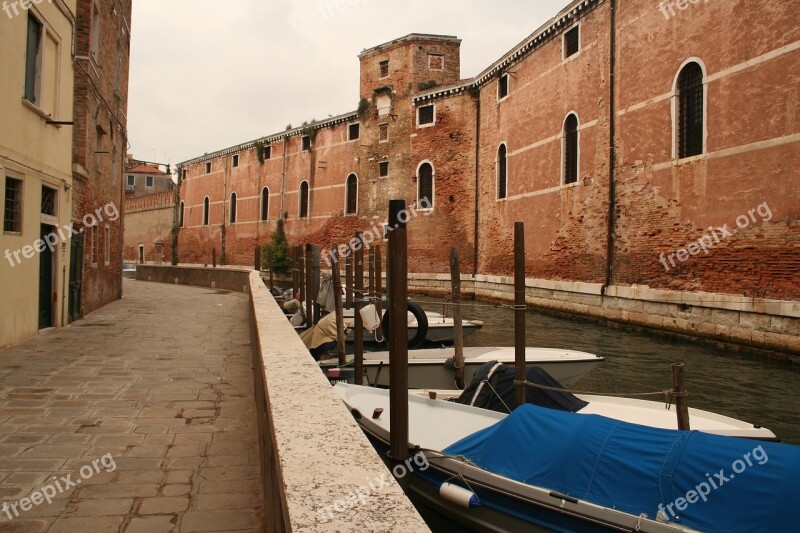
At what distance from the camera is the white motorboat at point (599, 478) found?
2.98 metres

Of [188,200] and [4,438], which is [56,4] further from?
[188,200]

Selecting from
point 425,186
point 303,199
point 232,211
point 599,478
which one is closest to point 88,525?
point 599,478

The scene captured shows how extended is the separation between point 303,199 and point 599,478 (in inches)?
1094

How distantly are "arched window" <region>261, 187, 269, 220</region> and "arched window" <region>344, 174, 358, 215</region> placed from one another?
260 inches

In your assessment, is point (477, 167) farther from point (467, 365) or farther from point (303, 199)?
point (467, 365)

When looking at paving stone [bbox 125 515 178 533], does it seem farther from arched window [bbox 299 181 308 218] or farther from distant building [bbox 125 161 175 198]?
distant building [bbox 125 161 175 198]

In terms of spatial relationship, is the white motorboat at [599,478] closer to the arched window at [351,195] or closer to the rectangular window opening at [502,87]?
the rectangular window opening at [502,87]

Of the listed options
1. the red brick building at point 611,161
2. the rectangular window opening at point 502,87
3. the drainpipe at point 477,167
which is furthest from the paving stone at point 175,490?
the drainpipe at point 477,167

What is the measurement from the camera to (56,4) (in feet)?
25.0

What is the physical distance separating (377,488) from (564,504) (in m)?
2.25

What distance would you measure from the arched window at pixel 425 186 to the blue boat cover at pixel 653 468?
19852 millimetres

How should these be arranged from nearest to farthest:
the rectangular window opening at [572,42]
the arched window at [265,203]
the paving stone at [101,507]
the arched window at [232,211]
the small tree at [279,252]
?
the paving stone at [101,507], the rectangular window opening at [572,42], the small tree at [279,252], the arched window at [265,203], the arched window at [232,211]

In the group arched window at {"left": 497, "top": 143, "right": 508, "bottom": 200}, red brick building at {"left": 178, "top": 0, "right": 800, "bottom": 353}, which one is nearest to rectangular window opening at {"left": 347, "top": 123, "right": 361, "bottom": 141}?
red brick building at {"left": 178, "top": 0, "right": 800, "bottom": 353}

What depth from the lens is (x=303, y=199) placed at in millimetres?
30141
